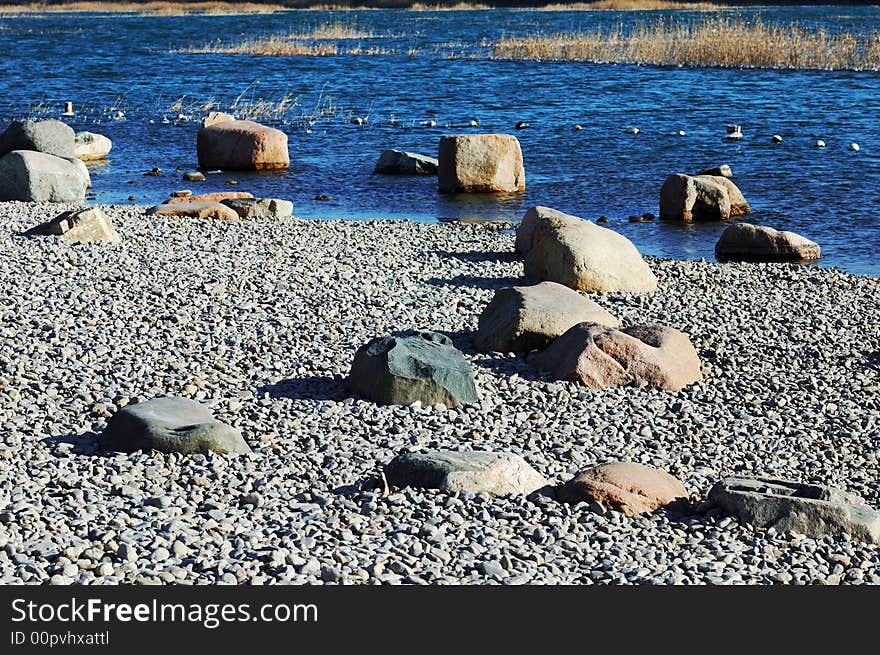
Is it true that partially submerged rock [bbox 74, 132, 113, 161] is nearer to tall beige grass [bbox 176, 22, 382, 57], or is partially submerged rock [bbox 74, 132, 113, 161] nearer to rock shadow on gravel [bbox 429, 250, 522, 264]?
rock shadow on gravel [bbox 429, 250, 522, 264]

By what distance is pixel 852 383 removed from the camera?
1073 centimetres

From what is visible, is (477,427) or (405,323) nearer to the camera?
(477,427)

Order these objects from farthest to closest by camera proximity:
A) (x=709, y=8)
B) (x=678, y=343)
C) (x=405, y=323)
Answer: (x=709, y=8)
(x=405, y=323)
(x=678, y=343)

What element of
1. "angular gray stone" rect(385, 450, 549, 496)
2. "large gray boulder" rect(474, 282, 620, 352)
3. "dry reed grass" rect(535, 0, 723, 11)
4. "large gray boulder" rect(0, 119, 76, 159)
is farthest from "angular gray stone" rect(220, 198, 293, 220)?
"dry reed grass" rect(535, 0, 723, 11)

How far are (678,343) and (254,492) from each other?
490 cm

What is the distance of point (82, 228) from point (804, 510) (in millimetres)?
10760

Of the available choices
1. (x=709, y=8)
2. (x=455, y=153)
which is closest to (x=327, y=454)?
(x=455, y=153)

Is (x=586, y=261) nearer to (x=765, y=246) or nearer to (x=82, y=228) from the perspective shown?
(x=765, y=246)

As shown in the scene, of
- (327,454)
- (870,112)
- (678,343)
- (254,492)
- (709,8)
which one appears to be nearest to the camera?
(254,492)

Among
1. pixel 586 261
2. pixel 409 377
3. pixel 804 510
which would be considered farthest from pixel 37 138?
pixel 804 510

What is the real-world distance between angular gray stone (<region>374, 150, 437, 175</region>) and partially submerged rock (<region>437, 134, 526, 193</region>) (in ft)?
6.00

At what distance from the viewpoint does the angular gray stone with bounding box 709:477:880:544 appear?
6965 millimetres

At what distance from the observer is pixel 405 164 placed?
2472 cm

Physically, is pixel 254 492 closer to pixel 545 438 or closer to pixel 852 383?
pixel 545 438
